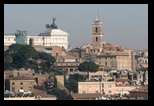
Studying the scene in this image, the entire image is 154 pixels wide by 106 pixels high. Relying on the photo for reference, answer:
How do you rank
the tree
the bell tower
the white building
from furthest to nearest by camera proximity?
the white building, the bell tower, the tree

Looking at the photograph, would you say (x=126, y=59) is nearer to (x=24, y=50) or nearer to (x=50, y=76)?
(x=24, y=50)

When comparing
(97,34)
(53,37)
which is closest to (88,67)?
(97,34)

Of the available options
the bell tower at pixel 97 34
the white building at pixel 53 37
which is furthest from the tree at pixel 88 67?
the white building at pixel 53 37

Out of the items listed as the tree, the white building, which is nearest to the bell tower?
the white building

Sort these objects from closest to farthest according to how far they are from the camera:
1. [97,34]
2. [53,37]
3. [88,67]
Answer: [88,67] → [97,34] → [53,37]

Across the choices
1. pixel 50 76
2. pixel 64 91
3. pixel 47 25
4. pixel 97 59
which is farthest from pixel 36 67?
pixel 47 25

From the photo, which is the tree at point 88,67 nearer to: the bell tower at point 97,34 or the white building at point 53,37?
the bell tower at point 97,34

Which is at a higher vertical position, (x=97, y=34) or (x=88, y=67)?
(x=97, y=34)

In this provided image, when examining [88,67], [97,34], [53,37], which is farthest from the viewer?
[53,37]

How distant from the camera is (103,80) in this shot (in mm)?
22172

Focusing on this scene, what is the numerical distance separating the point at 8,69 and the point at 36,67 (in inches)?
31.7

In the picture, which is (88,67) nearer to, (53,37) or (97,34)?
(97,34)

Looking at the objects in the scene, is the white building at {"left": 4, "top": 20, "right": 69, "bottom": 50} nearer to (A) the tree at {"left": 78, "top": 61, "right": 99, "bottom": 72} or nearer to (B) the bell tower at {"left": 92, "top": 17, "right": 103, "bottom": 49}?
(B) the bell tower at {"left": 92, "top": 17, "right": 103, "bottom": 49}
